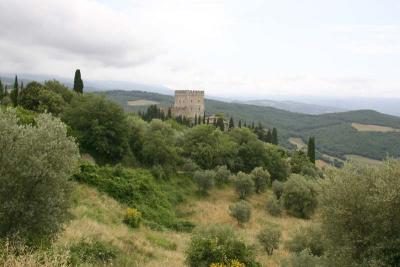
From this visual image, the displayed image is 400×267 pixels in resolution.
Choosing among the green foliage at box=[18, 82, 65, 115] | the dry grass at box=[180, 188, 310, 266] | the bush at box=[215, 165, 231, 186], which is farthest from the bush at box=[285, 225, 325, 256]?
the green foliage at box=[18, 82, 65, 115]

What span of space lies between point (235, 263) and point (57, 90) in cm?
4888

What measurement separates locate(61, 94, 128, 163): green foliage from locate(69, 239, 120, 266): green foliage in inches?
976

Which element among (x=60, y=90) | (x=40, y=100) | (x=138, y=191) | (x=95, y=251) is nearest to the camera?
(x=95, y=251)

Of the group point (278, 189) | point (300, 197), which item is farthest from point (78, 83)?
point (300, 197)

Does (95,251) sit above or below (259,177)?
above

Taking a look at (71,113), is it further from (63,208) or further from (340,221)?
(340,221)

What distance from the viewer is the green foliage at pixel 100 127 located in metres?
42.9

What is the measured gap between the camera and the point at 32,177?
1289cm

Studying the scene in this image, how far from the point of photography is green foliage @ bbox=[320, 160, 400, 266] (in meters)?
15.1

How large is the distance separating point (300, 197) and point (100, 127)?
25729 millimetres

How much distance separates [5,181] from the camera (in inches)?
499

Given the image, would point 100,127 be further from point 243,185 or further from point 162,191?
point 243,185

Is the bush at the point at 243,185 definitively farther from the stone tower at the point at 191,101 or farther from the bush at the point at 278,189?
the stone tower at the point at 191,101

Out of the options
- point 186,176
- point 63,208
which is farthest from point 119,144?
point 63,208
